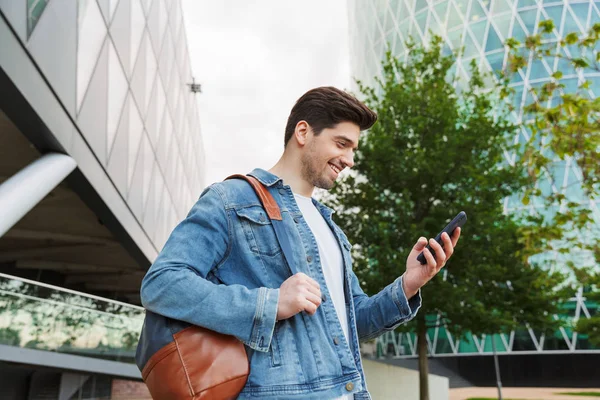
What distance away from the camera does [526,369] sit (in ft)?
108

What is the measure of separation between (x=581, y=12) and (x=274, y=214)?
39700mm

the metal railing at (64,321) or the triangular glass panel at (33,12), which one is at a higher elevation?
the triangular glass panel at (33,12)

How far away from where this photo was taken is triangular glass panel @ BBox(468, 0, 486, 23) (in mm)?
36250

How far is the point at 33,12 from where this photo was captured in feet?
20.5

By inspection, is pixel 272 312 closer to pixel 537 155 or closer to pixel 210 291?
pixel 210 291

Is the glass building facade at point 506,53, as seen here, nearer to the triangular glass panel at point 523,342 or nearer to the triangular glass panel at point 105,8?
the triangular glass panel at point 523,342

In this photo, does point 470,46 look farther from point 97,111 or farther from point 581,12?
point 97,111

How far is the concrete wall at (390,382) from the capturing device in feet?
45.8

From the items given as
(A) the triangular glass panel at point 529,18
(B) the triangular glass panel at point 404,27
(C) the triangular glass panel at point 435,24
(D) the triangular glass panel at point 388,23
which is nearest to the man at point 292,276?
(A) the triangular glass panel at point 529,18

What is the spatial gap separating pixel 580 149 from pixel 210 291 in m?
6.00

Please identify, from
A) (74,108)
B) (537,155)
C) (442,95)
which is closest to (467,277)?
(442,95)

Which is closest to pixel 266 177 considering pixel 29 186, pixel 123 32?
pixel 29 186

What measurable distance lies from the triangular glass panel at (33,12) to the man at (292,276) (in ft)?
17.3

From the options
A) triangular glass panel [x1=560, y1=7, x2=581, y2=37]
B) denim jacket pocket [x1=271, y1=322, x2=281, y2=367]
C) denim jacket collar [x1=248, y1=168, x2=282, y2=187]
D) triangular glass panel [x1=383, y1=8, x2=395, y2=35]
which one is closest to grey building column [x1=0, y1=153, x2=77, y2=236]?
denim jacket collar [x1=248, y1=168, x2=282, y2=187]
